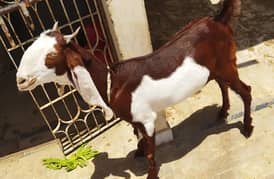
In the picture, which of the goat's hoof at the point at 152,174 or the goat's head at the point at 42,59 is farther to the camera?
the goat's hoof at the point at 152,174

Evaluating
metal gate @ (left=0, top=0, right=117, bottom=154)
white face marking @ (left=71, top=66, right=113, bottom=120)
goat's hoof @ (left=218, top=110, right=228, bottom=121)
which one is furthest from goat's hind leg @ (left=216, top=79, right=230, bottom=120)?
white face marking @ (left=71, top=66, right=113, bottom=120)

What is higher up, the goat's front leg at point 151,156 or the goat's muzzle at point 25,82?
the goat's muzzle at point 25,82

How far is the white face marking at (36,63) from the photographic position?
2980mm

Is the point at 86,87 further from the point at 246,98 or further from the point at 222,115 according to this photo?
the point at 222,115

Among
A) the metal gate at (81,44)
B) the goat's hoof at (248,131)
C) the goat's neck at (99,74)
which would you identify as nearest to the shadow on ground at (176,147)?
the goat's hoof at (248,131)

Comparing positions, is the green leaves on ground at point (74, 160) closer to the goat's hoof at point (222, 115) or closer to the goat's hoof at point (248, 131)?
the goat's hoof at point (222, 115)

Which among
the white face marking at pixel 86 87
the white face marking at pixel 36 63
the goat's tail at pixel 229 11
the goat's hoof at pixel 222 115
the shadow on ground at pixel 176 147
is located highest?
the white face marking at pixel 36 63

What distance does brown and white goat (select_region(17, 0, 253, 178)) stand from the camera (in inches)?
122

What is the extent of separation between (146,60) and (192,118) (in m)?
1.33

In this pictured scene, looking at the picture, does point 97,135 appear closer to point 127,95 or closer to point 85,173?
point 85,173

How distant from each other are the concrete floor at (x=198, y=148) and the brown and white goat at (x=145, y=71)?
1.70 feet

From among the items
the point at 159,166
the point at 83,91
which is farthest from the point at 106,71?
the point at 159,166

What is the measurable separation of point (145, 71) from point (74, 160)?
4.89ft

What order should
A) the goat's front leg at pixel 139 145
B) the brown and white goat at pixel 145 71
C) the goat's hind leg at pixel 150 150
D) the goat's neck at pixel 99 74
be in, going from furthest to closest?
the goat's front leg at pixel 139 145, the goat's hind leg at pixel 150 150, the goat's neck at pixel 99 74, the brown and white goat at pixel 145 71
